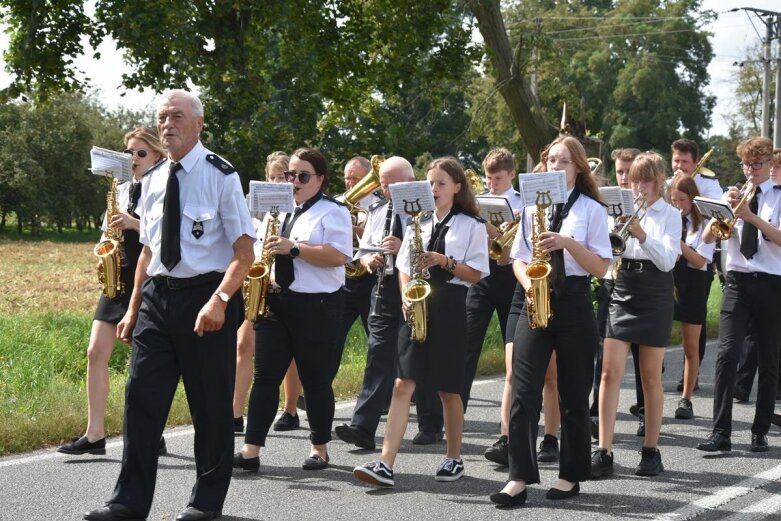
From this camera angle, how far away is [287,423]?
27.8 feet

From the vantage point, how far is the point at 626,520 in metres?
5.98

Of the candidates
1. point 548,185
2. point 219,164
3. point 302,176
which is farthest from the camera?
point 302,176

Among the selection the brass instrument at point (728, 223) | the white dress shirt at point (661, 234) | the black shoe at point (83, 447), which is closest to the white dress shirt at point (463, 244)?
the white dress shirt at point (661, 234)

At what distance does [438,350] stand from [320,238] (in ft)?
3.32

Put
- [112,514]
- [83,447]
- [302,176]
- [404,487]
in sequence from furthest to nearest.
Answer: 1. [83,447]
2. [302,176]
3. [404,487]
4. [112,514]

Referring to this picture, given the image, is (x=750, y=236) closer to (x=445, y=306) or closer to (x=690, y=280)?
(x=690, y=280)

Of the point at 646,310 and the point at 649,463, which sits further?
the point at 646,310

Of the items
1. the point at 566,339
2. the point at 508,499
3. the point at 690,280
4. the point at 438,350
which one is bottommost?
the point at 508,499

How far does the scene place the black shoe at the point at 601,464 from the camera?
696 centimetres

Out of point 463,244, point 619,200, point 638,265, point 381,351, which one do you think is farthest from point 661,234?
point 381,351

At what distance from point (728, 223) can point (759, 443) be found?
1.50m

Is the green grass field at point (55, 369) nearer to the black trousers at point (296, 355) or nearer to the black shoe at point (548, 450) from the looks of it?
the black trousers at point (296, 355)

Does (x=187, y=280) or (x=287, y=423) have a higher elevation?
(x=187, y=280)

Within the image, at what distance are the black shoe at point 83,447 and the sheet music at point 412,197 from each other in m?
2.41
